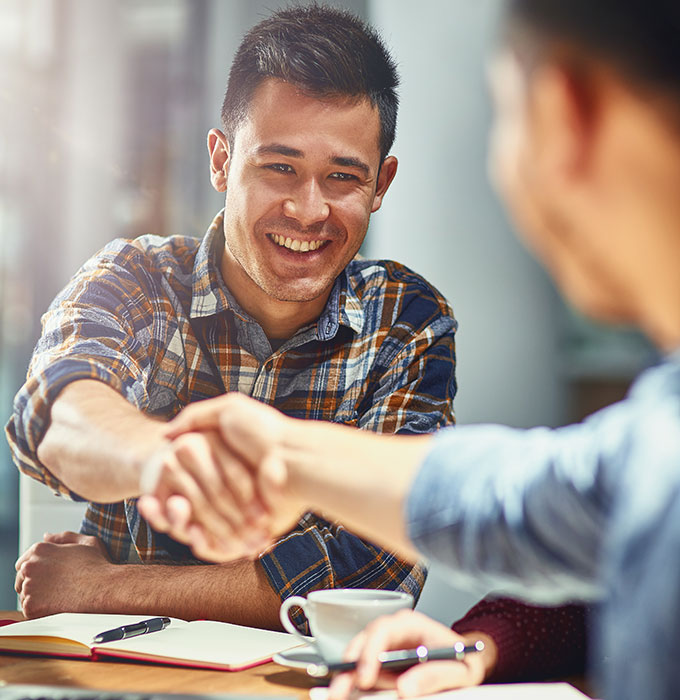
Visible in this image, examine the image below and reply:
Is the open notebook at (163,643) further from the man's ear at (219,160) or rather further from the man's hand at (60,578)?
the man's ear at (219,160)

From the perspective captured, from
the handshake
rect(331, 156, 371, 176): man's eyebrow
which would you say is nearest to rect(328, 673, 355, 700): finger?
the handshake

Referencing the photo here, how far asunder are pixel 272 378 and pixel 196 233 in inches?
17.6

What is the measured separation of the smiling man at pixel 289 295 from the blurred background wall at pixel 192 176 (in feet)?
0.88

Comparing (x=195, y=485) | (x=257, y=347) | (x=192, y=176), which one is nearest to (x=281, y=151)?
(x=257, y=347)

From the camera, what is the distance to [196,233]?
1.94 metres

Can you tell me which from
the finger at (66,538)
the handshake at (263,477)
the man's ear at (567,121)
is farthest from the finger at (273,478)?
the finger at (66,538)

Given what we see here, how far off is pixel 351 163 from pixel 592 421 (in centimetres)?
114

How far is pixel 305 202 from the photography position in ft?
5.31

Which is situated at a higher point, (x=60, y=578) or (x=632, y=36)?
(x=632, y=36)

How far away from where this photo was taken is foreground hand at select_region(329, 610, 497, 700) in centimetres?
80

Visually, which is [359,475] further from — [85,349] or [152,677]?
[85,349]

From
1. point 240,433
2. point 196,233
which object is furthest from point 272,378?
point 240,433

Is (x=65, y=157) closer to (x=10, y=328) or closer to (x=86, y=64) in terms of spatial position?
(x=86, y=64)

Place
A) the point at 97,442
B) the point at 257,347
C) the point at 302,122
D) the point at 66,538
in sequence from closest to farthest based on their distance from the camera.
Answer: the point at 97,442 < the point at 66,538 < the point at 302,122 < the point at 257,347
